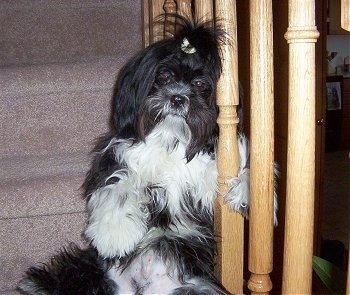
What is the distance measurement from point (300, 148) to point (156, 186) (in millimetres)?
635

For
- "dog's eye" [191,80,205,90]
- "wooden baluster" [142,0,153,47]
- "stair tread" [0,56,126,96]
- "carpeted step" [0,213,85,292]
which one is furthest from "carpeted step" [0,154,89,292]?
"wooden baluster" [142,0,153,47]

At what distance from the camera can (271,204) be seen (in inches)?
48.9

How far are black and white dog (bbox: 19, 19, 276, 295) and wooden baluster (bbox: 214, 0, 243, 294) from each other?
6 centimetres

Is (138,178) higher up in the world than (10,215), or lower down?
higher up

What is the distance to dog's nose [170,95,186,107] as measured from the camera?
1.52 meters

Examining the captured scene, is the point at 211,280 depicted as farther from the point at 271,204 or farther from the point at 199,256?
the point at 271,204

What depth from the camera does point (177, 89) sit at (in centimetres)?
155

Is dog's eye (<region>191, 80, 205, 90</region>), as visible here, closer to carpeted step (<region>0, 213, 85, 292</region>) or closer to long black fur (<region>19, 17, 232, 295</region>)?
long black fur (<region>19, 17, 232, 295</region>)

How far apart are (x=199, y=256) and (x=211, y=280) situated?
97 mm

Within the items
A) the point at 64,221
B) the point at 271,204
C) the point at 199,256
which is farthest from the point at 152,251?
the point at 271,204

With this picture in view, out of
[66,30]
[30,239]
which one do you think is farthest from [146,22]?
[30,239]

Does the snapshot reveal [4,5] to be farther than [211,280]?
Yes

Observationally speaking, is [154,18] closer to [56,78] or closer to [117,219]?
[56,78]

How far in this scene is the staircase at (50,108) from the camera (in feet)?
5.33
